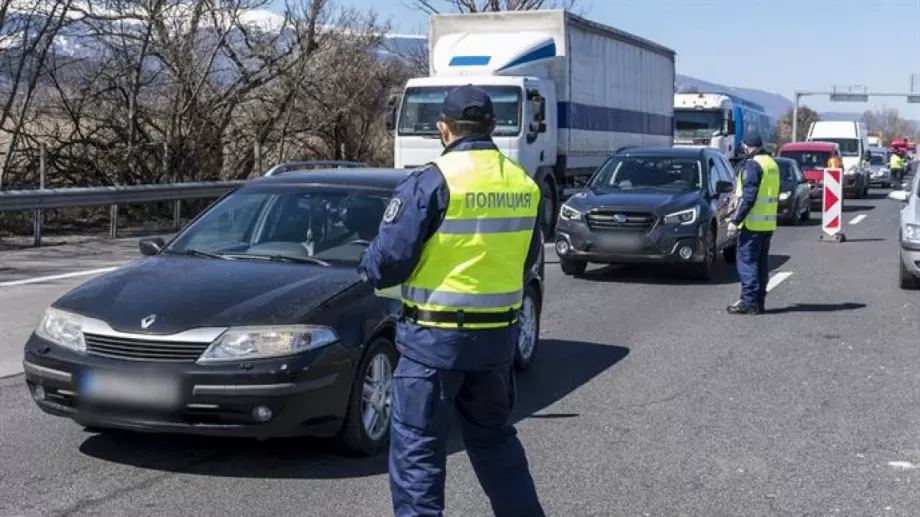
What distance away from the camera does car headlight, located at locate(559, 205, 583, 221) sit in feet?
45.8

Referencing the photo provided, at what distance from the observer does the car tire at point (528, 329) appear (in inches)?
321

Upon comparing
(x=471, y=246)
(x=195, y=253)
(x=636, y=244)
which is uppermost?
(x=471, y=246)

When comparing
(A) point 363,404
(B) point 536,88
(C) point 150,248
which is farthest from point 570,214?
(A) point 363,404

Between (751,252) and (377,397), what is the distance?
6.09 metres

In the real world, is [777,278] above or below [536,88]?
below

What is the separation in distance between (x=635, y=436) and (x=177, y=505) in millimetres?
2699

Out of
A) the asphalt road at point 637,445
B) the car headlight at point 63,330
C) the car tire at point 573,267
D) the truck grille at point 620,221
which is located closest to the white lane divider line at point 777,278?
the truck grille at point 620,221

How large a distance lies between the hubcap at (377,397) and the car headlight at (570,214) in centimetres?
784

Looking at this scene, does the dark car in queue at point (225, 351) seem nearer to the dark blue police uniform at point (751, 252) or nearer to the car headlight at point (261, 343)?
the car headlight at point (261, 343)

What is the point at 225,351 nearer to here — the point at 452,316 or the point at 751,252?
the point at 452,316

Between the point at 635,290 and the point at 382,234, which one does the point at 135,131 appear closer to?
the point at 635,290

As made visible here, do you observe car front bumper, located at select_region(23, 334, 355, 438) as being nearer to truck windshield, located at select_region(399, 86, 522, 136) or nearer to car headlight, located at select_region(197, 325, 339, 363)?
car headlight, located at select_region(197, 325, 339, 363)

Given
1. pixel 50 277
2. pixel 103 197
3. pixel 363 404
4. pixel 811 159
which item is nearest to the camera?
pixel 363 404

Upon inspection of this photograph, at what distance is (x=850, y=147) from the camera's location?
3953 centimetres
